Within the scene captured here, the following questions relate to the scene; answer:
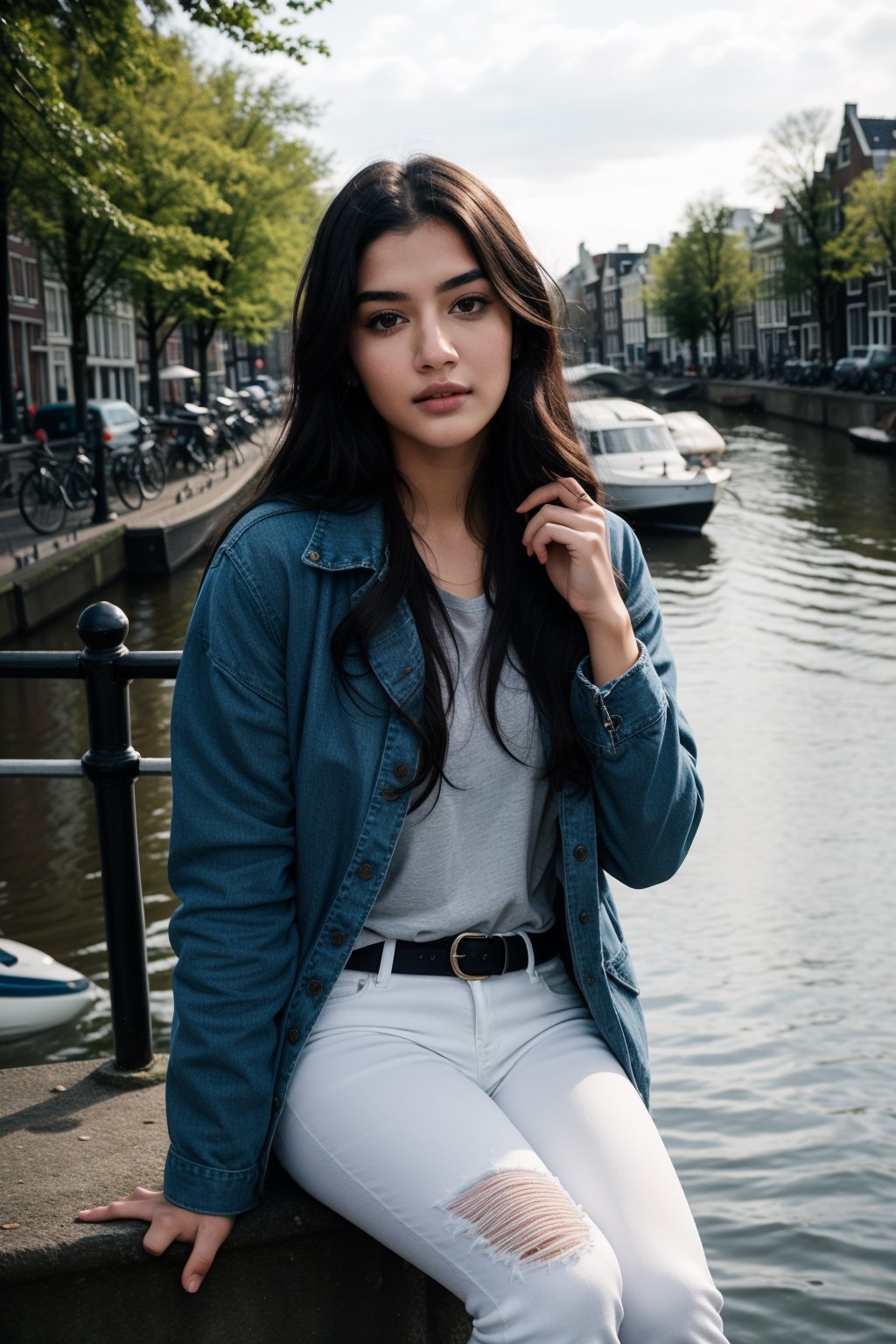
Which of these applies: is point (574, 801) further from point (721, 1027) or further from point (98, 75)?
point (98, 75)

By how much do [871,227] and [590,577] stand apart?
41.9 metres

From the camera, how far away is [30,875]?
6301mm

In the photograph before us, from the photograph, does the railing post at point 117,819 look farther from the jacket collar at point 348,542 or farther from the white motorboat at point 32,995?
the white motorboat at point 32,995

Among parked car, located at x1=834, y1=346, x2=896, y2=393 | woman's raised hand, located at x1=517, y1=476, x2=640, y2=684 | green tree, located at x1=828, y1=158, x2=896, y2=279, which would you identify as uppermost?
green tree, located at x1=828, y1=158, x2=896, y2=279

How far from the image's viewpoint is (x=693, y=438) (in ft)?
81.1

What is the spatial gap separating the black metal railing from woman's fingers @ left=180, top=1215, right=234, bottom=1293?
70 cm

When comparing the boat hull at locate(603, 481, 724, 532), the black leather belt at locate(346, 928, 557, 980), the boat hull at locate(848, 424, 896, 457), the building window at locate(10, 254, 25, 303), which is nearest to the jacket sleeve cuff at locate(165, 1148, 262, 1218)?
the black leather belt at locate(346, 928, 557, 980)

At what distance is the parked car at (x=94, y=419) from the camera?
23.0m

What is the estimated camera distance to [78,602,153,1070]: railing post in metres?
2.18

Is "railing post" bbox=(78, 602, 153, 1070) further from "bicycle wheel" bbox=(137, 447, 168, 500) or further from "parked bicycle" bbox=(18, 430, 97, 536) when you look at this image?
"bicycle wheel" bbox=(137, 447, 168, 500)

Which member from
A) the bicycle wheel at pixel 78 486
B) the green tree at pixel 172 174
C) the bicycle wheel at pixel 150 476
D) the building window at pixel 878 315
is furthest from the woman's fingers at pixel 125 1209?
the building window at pixel 878 315

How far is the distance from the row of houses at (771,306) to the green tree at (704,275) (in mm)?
Answer: 972

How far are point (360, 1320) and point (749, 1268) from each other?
6.53 ft

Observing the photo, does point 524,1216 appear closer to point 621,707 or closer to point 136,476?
point 621,707
